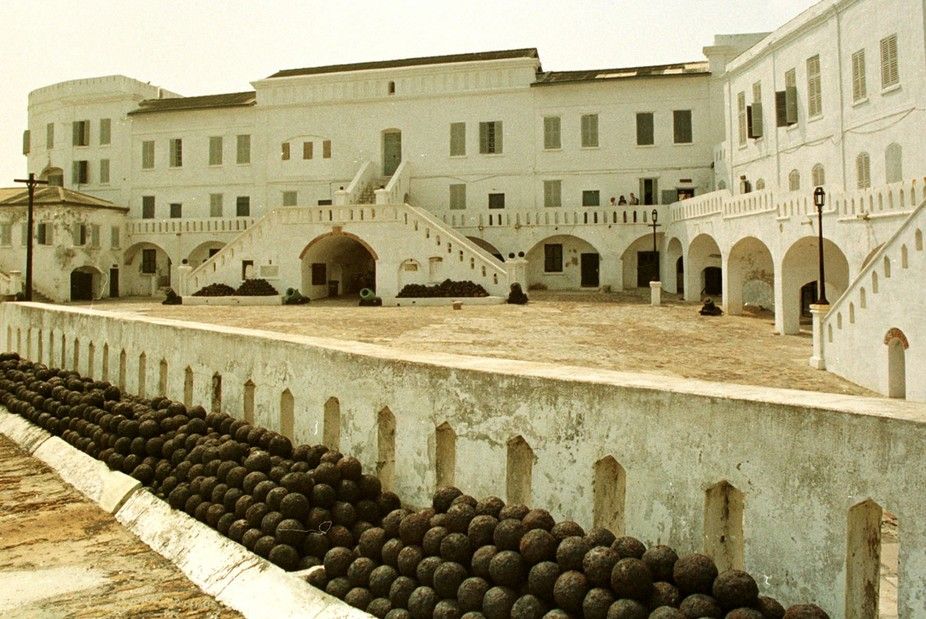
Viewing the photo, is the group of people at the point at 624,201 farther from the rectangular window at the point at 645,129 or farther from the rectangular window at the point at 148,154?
the rectangular window at the point at 148,154

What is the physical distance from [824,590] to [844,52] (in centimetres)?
2644

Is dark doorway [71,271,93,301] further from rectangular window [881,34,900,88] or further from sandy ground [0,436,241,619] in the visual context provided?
rectangular window [881,34,900,88]

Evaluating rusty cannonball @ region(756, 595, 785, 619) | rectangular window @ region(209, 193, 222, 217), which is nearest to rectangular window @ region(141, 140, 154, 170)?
rectangular window @ region(209, 193, 222, 217)

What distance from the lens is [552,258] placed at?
128ft

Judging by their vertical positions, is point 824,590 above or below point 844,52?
below

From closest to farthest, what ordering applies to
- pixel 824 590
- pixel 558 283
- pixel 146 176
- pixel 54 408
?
pixel 824 590 → pixel 54 408 → pixel 558 283 → pixel 146 176

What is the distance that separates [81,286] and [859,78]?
1620 inches

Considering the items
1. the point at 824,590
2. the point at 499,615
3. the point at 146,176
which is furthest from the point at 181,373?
the point at 146,176

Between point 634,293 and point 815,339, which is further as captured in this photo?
point 634,293

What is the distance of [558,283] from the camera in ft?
128

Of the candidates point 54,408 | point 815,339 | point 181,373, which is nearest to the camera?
point 181,373

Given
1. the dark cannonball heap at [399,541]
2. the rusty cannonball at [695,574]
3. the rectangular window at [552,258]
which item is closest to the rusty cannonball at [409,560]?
the dark cannonball heap at [399,541]

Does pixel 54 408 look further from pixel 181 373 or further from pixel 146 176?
pixel 146 176

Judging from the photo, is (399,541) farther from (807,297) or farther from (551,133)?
(551,133)
